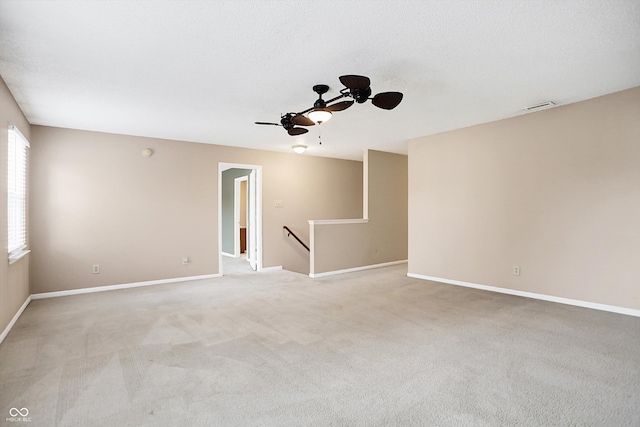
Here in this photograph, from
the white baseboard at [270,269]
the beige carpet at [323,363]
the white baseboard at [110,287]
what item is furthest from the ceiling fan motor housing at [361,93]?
the white baseboard at [270,269]

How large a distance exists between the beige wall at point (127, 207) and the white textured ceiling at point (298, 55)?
2.56ft

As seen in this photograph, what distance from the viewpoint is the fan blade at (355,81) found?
2580 millimetres

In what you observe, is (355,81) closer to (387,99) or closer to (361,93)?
(361,93)

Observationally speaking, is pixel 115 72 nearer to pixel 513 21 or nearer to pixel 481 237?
pixel 513 21

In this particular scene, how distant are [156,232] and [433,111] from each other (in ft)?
15.0

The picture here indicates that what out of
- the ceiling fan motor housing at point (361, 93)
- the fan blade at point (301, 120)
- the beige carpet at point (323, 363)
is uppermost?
the ceiling fan motor housing at point (361, 93)

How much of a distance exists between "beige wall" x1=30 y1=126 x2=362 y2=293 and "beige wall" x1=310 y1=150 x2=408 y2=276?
1.21 meters

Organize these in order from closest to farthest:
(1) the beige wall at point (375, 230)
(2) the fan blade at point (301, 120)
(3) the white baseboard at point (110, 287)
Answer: (2) the fan blade at point (301, 120), (3) the white baseboard at point (110, 287), (1) the beige wall at point (375, 230)

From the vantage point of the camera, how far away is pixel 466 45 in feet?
8.47

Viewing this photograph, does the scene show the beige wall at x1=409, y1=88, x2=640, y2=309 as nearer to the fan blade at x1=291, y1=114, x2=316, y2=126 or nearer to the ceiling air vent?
the ceiling air vent

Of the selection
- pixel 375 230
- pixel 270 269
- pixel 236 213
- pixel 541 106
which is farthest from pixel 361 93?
pixel 236 213

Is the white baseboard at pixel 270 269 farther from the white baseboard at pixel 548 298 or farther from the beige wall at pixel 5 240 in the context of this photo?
the beige wall at pixel 5 240

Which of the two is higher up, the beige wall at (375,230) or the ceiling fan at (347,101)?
the ceiling fan at (347,101)

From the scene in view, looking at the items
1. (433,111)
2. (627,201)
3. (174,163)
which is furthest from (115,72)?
(627,201)
